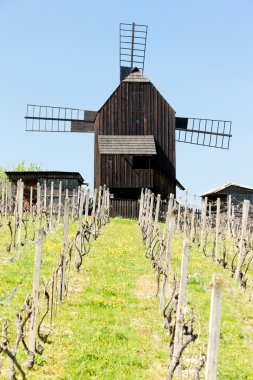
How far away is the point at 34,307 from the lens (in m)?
10.9

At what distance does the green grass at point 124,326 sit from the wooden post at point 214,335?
182cm

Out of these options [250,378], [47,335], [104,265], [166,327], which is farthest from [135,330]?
[104,265]

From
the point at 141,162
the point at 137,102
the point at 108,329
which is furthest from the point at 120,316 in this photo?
the point at 137,102

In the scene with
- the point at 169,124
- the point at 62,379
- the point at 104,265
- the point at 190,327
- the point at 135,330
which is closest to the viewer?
the point at 190,327

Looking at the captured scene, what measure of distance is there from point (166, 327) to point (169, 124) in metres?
37.8

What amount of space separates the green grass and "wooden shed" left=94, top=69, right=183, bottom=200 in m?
24.4

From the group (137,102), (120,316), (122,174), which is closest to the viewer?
(120,316)

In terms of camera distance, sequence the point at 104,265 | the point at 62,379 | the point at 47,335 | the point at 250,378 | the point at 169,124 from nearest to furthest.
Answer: the point at 62,379 < the point at 250,378 < the point at 47,335 < the point at 104,265 < the point at 169,124

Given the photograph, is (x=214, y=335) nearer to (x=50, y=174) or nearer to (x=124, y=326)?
(x=124, y=326)

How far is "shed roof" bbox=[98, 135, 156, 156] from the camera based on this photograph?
1865 inches

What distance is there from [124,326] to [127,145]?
3512 cm

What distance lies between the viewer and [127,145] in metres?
47.8

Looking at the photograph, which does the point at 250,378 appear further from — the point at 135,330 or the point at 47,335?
the point at 47,335

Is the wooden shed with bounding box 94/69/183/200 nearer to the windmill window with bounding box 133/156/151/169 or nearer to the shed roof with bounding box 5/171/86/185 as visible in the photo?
the windmill window with bounding box 133/156/151/169
